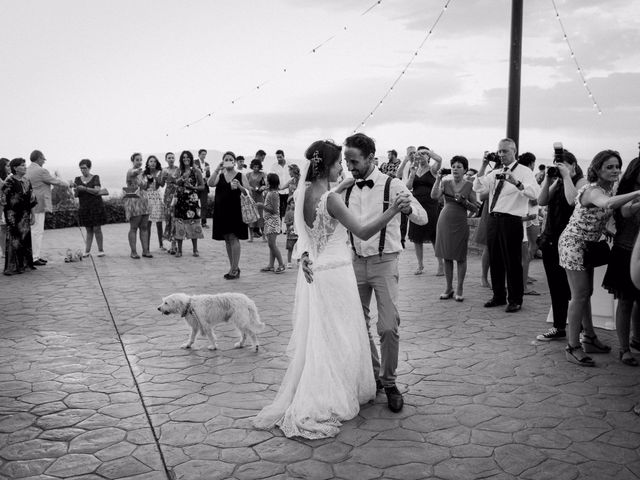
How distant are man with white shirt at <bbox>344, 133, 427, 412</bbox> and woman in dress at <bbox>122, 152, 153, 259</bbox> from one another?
8174mm

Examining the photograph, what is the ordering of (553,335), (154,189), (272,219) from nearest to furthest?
(553,335)
(272,219)
(154,189)

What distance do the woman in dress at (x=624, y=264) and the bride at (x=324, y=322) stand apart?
8.33 feet

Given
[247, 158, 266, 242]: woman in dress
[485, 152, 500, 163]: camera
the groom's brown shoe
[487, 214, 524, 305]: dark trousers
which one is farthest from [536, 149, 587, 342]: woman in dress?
[247, 158, 266, 242]: woman in dress

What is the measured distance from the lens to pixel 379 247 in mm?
4426

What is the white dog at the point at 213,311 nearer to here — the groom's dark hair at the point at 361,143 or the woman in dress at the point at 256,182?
the groom's dark hair at the point at 361,143

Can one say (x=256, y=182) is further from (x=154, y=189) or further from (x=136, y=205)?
(x=136, y=205)

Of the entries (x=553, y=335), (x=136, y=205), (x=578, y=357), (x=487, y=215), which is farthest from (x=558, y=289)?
(x=136, y=205)

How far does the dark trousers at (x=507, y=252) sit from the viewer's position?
723cm

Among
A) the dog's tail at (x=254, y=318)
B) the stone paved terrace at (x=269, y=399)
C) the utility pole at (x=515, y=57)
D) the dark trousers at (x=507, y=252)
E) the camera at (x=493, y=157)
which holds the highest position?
the utility pole at (x=515, y=57)

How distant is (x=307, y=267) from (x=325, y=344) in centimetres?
56

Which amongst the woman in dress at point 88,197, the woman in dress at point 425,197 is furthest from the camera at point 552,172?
the woman in dress at point 88,197

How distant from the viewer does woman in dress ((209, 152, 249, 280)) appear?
9586 mm

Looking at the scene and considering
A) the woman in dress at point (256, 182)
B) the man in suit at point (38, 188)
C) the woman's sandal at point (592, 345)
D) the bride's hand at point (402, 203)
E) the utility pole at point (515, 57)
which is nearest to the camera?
the bride's hand at point (402, 203)

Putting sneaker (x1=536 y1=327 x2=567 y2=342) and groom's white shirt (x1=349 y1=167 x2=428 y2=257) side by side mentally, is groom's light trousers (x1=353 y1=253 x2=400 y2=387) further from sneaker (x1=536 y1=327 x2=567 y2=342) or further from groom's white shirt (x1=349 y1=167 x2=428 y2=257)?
sneaker (x1=536 y1=327 x2=567 y2=342)
